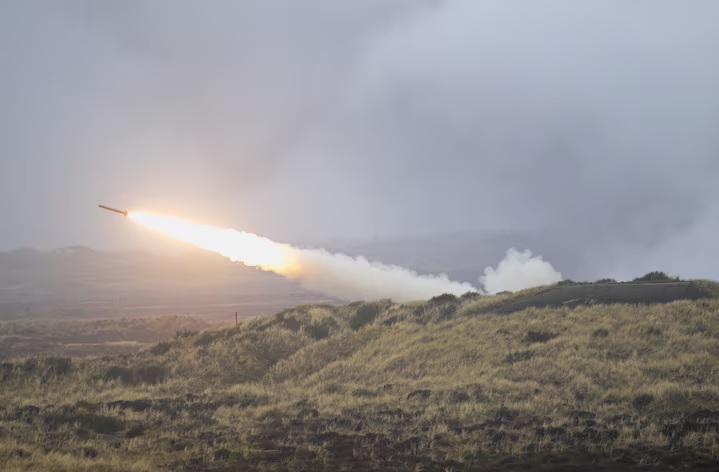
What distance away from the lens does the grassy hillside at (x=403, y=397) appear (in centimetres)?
1542

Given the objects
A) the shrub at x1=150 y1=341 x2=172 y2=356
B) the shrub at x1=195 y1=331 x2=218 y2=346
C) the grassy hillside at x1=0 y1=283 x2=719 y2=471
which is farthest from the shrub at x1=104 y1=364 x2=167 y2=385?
the shrub at x1=195 y1=331 x2=218 y2=346

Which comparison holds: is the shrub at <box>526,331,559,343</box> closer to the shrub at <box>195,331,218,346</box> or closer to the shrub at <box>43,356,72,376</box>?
the shrub at <box>195,331,218,346</box>

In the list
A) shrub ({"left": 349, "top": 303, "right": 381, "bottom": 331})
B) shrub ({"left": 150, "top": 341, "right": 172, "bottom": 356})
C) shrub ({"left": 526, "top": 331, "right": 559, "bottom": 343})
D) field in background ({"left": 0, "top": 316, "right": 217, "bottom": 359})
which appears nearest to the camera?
shrub ({"left": 526, "top": 331, "right": 559, "bottom": 343})

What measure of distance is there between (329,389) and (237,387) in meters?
4.91

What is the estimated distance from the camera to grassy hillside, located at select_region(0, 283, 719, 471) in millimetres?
15422

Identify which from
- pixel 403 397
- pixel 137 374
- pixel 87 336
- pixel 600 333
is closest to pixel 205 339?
pixel 137 374

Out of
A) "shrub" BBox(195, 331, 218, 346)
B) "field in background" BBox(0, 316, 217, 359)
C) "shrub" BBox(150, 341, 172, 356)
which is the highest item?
"shrub" BBox(195, 331, 218, 346)

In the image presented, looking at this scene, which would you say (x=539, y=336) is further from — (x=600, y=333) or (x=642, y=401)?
(x=642, y=401)

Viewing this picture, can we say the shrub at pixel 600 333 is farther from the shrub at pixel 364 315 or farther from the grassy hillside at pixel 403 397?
the shrub at pixel 364 315

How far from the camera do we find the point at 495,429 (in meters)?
17.5

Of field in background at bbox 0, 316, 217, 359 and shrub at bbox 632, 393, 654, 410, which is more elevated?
shrub at bbox 632, 393, 654, 410

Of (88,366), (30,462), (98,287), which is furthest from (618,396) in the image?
(98,287)

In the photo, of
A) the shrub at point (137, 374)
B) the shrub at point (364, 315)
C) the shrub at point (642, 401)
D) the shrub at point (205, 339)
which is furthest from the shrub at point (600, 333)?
the shrub at point (205, 339)

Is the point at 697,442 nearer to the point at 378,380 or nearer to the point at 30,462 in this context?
the point at 378,380
